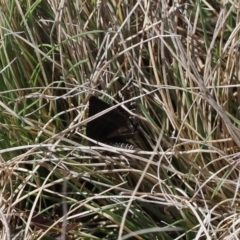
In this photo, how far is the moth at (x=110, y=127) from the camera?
1.14 m

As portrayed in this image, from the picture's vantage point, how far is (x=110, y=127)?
115cm

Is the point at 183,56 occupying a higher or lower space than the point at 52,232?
higher

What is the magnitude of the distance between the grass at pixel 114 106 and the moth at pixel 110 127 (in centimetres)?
2

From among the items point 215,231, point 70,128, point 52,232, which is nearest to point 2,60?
point 70,128

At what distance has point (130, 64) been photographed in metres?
1.20

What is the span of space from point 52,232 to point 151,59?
0.36 metres

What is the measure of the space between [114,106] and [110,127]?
64 mm

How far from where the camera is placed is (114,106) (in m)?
1.10

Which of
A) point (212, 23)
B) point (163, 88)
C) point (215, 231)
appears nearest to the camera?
point (215, 231)

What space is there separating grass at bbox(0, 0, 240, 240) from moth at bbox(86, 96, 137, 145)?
15mm

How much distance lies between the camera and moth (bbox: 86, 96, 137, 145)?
114cm

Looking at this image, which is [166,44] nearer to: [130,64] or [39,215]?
[130,64]

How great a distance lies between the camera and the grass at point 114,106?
1.12 meters

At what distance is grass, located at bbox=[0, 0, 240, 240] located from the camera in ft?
3.68
